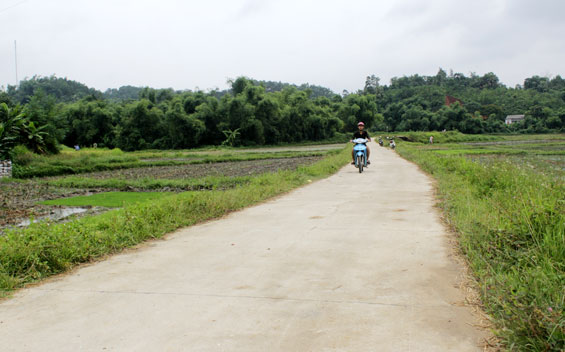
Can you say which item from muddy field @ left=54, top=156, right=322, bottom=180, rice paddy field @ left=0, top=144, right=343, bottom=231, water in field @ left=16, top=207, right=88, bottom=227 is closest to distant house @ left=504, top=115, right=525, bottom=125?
muddy field @ left=54, top=156, right=322, bottom=180

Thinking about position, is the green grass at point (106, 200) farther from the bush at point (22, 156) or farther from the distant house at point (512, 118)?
the distant house at point (512, 118)

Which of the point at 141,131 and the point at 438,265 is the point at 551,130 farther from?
the point at 438,265

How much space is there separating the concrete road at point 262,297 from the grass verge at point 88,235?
0.80 feet

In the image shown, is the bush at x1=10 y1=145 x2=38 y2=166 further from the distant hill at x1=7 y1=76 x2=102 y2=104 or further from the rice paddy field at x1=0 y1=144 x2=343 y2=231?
the distant hill at x1=7 y1=76 x2=102 y2=104

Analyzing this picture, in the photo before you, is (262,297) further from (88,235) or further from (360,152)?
(360,152)

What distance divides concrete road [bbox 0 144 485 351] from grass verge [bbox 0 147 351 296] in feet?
0.80

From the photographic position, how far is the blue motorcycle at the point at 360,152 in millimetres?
14570

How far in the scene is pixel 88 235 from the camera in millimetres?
5047

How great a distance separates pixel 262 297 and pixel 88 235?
265cm

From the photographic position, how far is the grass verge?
4199mm

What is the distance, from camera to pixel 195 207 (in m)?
7.08

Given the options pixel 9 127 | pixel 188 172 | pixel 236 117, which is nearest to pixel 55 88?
pixel 236 117

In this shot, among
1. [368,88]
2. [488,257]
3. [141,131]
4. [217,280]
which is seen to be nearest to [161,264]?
[217,280]

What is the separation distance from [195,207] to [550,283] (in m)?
5.25
